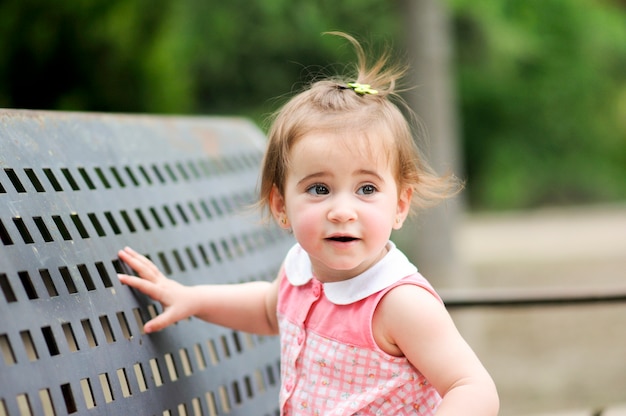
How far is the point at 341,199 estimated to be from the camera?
1.79 meters

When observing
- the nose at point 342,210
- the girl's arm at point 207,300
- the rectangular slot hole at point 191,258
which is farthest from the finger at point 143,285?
the nose at point 342,210

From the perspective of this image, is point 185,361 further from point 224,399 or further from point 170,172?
point 170,172

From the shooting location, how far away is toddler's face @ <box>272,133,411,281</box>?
5.88 feet

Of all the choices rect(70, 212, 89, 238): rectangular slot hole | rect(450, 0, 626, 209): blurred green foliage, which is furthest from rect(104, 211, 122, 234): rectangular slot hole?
rect(450, 0, 626, 209): blurred green foliage

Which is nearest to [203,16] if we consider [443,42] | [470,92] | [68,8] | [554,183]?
[443,42]

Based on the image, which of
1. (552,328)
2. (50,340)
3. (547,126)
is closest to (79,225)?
(50,340)

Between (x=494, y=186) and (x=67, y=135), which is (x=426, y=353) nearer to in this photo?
(x=67, y=135)

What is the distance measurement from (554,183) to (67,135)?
17.2 metres

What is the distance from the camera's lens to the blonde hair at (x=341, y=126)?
1.86 metres

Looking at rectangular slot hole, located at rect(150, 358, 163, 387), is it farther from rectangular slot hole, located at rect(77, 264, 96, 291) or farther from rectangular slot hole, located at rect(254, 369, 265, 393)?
rectangular slot hole, located at rect(254, 369, 265, 393)

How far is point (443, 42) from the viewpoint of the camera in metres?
6.98

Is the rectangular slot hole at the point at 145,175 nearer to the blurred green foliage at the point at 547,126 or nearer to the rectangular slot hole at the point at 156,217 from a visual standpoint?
the rectangular slot hole at the point at 156,217

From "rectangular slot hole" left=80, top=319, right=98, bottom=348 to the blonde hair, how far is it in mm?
487

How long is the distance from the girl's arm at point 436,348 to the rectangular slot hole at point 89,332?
1.73 feet
